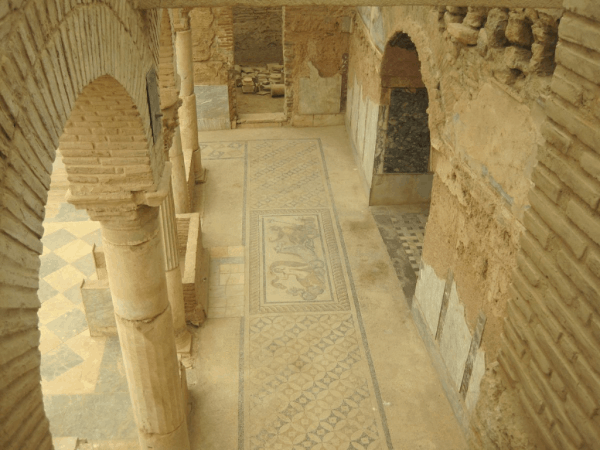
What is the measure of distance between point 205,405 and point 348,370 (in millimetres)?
1254

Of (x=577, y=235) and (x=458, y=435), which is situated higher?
(x=577, y=235)

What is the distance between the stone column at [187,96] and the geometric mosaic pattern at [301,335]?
0.85 metres

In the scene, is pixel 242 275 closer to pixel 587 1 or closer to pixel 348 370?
pixel 348 370

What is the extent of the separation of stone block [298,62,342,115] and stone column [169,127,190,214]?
3.46 metres

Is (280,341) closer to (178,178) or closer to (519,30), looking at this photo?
(178,178)

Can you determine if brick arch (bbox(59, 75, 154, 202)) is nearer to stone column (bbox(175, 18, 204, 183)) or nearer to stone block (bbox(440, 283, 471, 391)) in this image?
stone block (bbox(440, 283, 471, 391))

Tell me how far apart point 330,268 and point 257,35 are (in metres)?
7.67

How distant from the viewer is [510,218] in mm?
→ 3309

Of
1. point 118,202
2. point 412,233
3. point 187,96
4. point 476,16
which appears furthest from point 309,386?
point 187,96

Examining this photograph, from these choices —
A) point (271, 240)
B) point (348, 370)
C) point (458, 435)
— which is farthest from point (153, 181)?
point (271, 240)

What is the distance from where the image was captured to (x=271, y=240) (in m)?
6.54

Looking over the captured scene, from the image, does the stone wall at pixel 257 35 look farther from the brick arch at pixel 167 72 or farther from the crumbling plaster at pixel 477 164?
the brick arch at pixel 167 72

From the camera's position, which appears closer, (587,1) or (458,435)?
(587,1)

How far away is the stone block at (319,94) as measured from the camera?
9.27m
